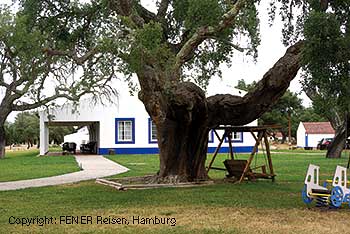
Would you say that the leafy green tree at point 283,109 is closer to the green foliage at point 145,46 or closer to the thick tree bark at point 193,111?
the thick tree bark at point 193,111

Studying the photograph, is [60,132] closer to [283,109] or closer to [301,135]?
[283,109]

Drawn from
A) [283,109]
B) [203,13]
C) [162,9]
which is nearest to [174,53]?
[162,9]

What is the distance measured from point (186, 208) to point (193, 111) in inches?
182

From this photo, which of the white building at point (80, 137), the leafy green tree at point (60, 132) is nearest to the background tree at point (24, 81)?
the white building at point (80, 137)

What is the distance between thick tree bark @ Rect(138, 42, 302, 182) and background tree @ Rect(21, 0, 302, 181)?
0.09 ft

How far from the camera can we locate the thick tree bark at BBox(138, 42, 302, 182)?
1452 cm

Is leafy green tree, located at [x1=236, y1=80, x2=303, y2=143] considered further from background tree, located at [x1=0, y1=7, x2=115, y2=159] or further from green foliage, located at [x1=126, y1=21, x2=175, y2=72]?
green foliage, located at [x1=126, y1=21, x2=175, y2=72]

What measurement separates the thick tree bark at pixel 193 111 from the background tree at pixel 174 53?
28 mm

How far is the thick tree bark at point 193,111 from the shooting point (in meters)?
14.5

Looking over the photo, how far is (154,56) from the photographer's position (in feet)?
42.6

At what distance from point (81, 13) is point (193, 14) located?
4756 mm

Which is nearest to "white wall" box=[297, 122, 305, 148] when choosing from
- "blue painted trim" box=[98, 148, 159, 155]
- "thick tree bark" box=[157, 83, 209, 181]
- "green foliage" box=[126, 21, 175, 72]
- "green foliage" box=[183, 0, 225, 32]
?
"blue painted trim" box=[98, 148, 159, 155]

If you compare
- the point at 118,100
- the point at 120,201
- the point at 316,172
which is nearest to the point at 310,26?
the point at 316,172

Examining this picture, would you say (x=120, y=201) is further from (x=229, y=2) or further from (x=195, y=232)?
(x=229, y=2)
